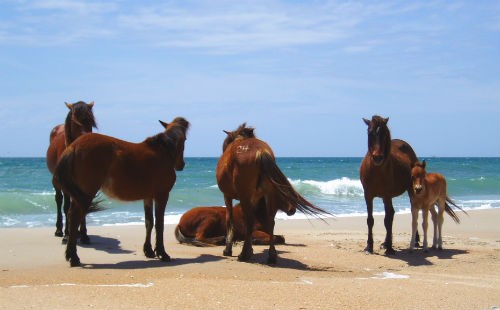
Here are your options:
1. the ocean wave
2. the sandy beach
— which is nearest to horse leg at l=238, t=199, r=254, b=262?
the sandy beach

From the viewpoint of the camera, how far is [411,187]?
370 inches

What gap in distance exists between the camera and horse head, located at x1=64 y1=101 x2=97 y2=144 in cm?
821

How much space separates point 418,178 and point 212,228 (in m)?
3.24

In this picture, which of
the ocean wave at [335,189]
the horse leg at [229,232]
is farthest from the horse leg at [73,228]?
the ocean wave at [335,189]

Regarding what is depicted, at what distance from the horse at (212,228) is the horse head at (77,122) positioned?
2327 millimetres

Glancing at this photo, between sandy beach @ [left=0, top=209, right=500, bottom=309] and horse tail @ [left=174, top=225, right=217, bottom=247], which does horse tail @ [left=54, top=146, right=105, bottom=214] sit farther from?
horse tail @ [left=174, top=225, right=217, bottom=247]

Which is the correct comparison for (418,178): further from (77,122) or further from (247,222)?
(77,122)

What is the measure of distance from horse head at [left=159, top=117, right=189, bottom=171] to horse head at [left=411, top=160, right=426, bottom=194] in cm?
342

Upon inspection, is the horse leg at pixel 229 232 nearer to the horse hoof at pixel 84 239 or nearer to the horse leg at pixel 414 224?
the horse hoof at pixel 84 239

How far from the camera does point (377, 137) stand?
8.41 m

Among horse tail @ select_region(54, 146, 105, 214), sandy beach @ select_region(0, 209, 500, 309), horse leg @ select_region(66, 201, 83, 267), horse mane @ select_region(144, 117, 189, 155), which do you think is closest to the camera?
sandy beach @ select_region(0, 209, 500, 309)

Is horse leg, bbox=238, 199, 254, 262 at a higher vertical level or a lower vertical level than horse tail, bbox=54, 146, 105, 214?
lower

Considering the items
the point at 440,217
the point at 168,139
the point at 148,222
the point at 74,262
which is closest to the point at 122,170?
the point at 168,139

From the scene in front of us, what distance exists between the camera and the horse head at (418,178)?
8688 millimetres
